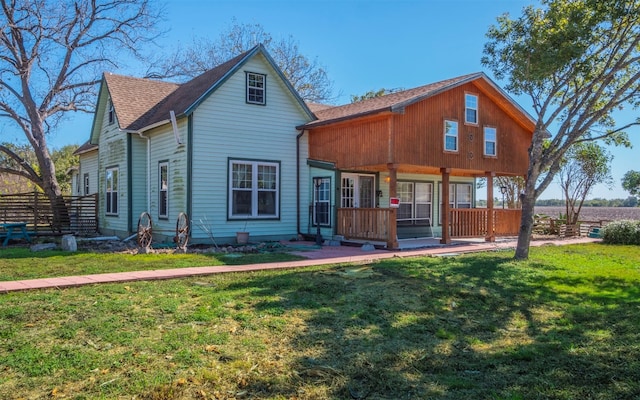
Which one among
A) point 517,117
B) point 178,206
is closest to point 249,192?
point 178,206

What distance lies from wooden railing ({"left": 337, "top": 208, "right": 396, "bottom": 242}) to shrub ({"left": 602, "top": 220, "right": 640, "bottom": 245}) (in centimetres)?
938

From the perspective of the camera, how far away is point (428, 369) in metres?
4.40

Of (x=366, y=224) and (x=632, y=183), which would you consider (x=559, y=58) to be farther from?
(x=632, y=183)

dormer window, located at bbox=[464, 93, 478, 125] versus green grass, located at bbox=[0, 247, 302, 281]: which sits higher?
dormer window, located at bbox=[464, 93, 478, 125]

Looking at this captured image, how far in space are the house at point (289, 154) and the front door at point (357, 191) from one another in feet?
0.15

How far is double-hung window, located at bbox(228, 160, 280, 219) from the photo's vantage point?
14773 mm

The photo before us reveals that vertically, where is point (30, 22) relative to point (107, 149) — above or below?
above

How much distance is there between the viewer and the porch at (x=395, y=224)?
45.3 feet

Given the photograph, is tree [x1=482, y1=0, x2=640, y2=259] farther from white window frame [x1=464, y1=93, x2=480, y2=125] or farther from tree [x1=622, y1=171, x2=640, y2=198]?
tree [x1=622, y1=171, x2=640, y2=198]

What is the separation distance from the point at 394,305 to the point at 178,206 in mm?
9697

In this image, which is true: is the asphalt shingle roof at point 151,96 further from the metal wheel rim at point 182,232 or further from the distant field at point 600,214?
the distant field at point 600,214

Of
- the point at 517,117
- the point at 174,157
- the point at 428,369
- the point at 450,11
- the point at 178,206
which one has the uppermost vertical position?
the point at 450,11

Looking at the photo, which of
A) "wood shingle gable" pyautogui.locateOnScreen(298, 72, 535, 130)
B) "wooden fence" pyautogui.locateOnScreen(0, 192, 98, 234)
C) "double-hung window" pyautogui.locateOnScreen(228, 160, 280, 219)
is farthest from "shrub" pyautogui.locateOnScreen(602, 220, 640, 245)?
"wooden fence" pyautogui.locateOnScreen(0, 192, 98, 234)

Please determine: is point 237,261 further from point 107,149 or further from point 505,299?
point 107,149
